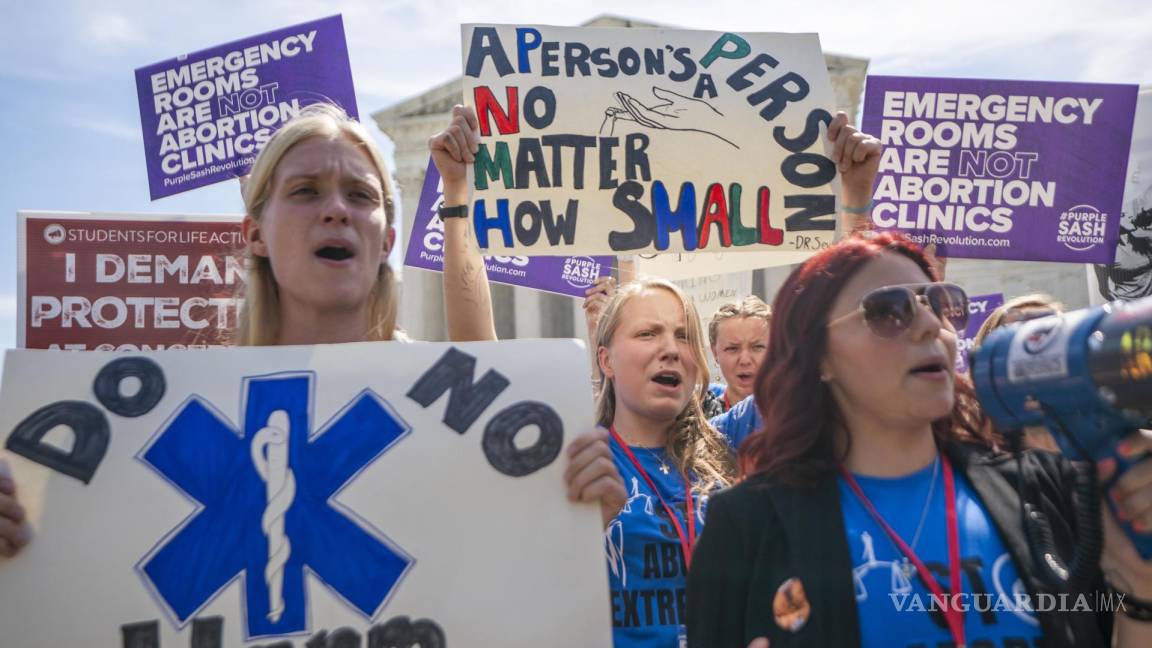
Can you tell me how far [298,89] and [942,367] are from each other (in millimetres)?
4027

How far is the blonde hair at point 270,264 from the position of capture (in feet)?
8.79

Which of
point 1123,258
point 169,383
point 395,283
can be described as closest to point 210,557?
point 169,383

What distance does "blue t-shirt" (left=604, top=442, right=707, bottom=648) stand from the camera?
2.72m

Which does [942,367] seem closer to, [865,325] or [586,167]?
[865,325]

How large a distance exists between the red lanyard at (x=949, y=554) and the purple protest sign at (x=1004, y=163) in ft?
10.1

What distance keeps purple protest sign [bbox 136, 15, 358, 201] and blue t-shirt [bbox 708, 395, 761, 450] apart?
2739 mm

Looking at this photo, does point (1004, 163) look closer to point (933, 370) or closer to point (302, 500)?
point (933, 370)

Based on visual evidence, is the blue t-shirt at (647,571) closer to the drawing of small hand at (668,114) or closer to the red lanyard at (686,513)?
the red lanyard at (686,513)

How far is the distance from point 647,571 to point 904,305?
1192 millimetres

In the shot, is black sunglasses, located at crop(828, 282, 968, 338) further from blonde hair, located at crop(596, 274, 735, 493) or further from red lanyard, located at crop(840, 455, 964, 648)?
blonde hair, located at crop(596, 274, 735, 493)

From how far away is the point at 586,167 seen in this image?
357 centimetres

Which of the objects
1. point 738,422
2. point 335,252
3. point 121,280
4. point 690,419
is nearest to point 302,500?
point 335,252

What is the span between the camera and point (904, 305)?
2.02 metres

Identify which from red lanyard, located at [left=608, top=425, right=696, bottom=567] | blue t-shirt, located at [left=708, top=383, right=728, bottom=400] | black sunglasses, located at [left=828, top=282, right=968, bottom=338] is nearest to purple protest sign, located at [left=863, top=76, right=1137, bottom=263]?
blue t-shirt, located at [left=708, top=383, right=728, bottom=400]
